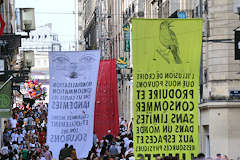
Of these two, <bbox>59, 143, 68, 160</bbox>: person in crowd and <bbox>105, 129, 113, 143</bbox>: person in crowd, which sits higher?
<bbox>59, 143, 68, 160</bbox>: person in crowd

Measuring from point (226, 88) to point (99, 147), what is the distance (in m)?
4.70

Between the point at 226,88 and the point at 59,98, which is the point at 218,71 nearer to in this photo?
the point at 226,88

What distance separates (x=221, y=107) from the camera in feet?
88.6

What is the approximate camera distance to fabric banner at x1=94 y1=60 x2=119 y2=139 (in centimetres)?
2448

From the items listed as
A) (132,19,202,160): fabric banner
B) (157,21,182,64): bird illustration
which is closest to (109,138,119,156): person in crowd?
(132,19,202,160): fabric banner

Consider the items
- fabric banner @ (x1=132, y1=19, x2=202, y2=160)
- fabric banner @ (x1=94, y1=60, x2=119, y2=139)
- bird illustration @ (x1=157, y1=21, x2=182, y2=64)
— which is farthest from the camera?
fabric banner @ (x1=94, y1=60, x2=119, y2=139)

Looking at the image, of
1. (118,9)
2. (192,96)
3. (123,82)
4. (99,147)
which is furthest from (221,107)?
(118,9)

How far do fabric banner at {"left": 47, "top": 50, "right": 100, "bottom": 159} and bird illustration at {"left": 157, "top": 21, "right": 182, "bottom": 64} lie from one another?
4.67m

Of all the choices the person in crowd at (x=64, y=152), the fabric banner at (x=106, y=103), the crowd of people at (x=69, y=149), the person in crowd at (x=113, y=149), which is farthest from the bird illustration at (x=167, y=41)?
the person in crowd at (x=113, y=149)

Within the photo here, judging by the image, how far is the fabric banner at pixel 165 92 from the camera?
1464 centimetres

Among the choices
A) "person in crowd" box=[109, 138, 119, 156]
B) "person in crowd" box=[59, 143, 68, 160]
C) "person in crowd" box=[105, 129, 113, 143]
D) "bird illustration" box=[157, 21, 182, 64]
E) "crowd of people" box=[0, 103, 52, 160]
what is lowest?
"crowd of people" box=[0, 103, 52, 160]

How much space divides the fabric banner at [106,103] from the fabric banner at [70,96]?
516 centimetres

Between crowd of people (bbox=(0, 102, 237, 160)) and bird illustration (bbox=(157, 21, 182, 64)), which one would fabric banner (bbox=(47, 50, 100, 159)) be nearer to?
crowd of people (bbox=(0, 102, 237, 160))

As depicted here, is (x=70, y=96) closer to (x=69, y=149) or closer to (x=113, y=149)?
(x=69, y=149)
